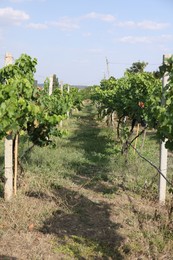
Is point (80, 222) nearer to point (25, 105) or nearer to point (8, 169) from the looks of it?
point (8, 169)

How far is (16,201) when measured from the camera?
5.71 m

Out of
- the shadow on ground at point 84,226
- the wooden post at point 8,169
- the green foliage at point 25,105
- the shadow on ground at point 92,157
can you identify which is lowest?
the shadow on ground at point 84,226

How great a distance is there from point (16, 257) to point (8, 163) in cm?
203

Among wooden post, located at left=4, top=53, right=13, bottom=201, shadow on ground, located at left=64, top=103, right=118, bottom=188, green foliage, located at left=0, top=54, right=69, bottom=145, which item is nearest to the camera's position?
green foliage, located at left=0, top=54, right=69, bottom=145

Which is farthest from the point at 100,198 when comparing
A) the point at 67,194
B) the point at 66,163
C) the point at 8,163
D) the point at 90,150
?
the point at 90,150

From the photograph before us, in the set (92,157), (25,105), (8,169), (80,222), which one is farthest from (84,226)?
(92,157)

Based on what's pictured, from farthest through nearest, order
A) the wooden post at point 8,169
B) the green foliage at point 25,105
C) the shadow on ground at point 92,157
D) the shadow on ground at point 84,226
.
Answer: the shadow on ground at point 92,157 < the wooden post at point 8,169 < the shadow on ground at point 84,226 < the green foliage at point 25,105

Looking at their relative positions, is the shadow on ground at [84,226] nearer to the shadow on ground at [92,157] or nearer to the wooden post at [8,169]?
the wooden post at [8,169]

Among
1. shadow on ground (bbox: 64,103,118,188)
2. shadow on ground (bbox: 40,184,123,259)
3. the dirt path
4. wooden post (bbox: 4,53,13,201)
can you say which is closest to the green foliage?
wooden post (bbox: 4,53,13,201)

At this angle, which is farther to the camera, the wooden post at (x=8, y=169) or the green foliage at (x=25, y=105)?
the wooden post at (x=8, y=169)

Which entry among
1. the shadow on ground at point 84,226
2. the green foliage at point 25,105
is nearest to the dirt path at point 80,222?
the shadow on ground at point 84,226

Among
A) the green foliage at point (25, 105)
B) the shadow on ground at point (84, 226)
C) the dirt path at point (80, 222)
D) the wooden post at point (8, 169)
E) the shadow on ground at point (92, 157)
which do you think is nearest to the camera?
the green foliage at point (25, 105)

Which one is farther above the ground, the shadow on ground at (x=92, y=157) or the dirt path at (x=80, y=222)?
the shadow on ground at (x=92, y=157)

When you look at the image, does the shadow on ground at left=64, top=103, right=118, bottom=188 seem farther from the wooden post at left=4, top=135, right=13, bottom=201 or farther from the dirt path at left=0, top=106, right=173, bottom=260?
the wooden post at left=4, top=135, right=13, bottom=201
